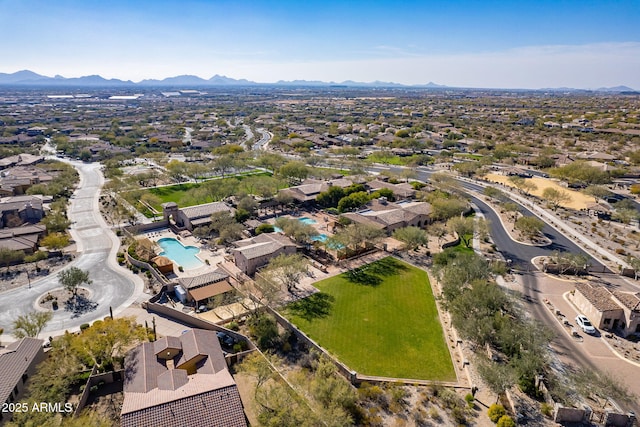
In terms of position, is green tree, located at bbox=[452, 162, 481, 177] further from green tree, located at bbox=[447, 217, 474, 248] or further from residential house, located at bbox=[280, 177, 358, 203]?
green tree, located at bbox=[447, 217, 474, 248]

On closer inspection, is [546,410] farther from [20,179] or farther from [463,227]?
[20,179]

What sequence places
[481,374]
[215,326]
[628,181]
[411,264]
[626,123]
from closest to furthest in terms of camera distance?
[481,374], [215,326], [411,264], [628,181], [626,123]

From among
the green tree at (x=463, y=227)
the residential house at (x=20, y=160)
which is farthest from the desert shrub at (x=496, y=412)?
the residential house at (x=20, y=160)

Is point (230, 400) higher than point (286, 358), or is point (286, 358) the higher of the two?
point (230, 400)

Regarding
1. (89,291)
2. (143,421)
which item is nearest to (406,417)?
(143,421)

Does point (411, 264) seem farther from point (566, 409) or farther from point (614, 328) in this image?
point (566, 409)

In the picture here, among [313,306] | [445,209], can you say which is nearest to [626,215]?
[445,209]

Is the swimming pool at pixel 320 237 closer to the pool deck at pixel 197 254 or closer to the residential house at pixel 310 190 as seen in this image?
the pool deck at pixel 197 254
